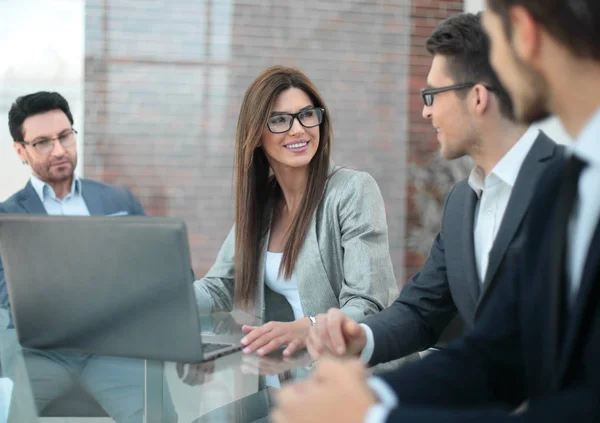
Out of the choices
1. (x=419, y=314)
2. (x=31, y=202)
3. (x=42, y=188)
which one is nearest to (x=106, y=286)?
(x=419, y=314)

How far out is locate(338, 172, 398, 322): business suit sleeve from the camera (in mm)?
2279

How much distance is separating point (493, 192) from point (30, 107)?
2586 millimetres

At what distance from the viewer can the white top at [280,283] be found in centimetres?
251

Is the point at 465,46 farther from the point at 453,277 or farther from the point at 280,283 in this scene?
the point at 280,283

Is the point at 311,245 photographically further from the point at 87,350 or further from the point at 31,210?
the point at 31,210

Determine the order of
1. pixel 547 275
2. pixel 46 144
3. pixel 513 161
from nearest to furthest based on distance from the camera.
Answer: pixel 547 275 < pixel 513 161 < pixel 46 144

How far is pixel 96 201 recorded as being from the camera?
3.74 meters

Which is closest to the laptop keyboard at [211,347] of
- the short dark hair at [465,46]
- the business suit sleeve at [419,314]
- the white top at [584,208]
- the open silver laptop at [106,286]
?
the open silver laptop at [106,286]

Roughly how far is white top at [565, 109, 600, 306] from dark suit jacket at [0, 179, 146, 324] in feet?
9.60

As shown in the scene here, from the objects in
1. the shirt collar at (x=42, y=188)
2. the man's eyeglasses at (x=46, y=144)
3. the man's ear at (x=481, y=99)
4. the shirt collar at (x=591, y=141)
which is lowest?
the shirt collar at (x=42, y=188)

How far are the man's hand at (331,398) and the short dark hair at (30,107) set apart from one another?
3.07m

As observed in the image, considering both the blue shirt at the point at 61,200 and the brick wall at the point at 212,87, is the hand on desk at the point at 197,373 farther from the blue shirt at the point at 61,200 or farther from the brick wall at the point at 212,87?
the brick wall at the point at 212,87

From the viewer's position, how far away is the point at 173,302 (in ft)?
5.02

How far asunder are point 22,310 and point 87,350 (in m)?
0.20
